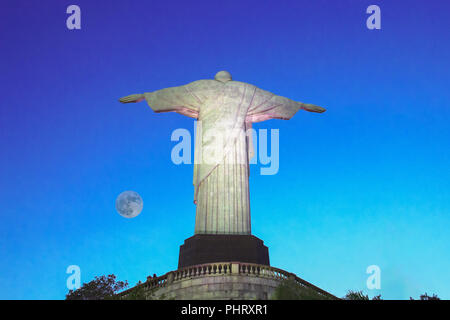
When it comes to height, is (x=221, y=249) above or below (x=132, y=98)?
below

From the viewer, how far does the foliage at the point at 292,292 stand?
56.0 ft

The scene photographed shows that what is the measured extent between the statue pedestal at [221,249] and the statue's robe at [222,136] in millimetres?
654

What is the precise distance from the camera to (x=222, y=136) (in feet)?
80.0

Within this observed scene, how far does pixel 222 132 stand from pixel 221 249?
6.65 metres

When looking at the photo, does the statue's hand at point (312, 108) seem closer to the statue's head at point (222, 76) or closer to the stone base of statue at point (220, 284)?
the statue's head at point (222, 76)

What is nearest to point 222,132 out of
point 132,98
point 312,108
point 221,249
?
point 132,98

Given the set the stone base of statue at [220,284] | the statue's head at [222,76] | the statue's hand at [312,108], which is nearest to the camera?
the stone base of statue at [220,284]

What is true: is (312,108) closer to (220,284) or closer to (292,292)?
(292,292)

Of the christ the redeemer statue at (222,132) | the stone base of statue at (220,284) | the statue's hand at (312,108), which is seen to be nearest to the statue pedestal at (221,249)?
the christ the redeemer statue at (222,132)

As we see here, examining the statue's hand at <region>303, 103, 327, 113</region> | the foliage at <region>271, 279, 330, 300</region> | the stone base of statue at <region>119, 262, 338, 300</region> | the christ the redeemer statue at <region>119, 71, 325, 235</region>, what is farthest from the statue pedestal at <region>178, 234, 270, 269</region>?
the statue's hand at <region>303, 103, 327, 113</region>

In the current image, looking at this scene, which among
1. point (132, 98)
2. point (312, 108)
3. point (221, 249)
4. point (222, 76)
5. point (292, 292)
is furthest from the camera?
point (312, 108)

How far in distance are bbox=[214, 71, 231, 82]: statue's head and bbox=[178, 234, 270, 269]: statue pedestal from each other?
9.64 m
